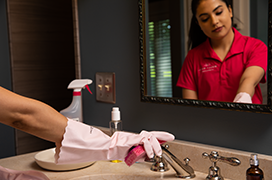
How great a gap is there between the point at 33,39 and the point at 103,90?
0.77 meters

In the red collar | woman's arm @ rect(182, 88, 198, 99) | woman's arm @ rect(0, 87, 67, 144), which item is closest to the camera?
woman's arm @ rect(0, 87, 67, 144)

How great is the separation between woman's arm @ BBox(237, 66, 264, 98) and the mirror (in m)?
0.03

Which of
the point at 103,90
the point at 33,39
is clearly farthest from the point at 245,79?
the point at 33,39

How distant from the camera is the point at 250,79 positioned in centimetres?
93

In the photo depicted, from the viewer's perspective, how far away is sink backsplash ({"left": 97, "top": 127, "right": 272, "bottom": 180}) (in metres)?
0.90

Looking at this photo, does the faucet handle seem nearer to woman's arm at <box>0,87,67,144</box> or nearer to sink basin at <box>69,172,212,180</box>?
sink basin at <box>69,172,212,180</box>

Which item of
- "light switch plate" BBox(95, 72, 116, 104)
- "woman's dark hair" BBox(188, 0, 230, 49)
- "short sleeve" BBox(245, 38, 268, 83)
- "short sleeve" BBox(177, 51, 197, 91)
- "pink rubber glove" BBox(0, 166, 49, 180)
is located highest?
"woman's dark hair" BBox(188, 0, 230, 49)

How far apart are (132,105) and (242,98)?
524mm

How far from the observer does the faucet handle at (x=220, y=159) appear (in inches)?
34.4

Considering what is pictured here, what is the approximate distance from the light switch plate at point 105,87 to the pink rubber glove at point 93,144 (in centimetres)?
56

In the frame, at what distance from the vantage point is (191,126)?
1.12 metres

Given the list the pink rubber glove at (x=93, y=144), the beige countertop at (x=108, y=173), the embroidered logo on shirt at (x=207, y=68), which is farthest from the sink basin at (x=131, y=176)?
the embroidered logo on shirt at (x=207, y=68)

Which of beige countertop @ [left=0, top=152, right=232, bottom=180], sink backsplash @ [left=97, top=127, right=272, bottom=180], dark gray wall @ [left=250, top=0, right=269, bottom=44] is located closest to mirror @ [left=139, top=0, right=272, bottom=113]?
dark gray wall @ [left=250, top=0, right=269, bottom=44]

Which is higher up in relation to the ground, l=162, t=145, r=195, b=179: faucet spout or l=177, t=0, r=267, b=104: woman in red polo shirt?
l=177, t=0, r=267, b=104: woman in red polo shirt
